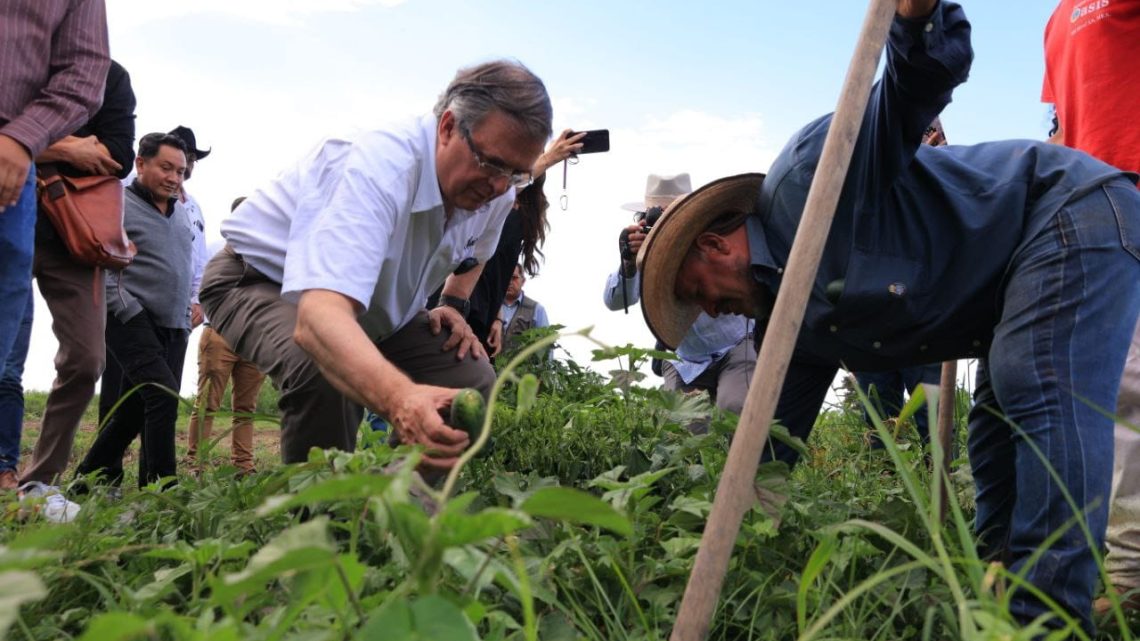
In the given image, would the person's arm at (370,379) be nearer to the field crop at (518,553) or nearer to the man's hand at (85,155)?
the field crop at (518,553)

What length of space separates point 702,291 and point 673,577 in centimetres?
81

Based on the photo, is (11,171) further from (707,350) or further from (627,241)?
(707,350)

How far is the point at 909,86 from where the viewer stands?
1938 millimetres

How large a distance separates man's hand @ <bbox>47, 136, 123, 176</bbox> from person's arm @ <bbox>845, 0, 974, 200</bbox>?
245 cm

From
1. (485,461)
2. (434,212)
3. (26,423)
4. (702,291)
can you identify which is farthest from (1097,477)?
(26,423)

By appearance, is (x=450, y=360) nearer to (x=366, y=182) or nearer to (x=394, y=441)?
(x=394, y=441)

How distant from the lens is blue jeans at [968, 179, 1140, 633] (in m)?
1.71

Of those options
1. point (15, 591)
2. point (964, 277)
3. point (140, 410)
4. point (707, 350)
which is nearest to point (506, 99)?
point (964, 277)

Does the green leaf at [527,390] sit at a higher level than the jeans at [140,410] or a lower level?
higher

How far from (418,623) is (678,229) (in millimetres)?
1607

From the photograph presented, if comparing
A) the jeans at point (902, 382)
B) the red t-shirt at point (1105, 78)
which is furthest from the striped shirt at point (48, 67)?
the jeans at point (902, 382)

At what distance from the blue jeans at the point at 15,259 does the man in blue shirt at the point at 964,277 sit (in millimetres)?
1522

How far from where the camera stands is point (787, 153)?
2.15 meters

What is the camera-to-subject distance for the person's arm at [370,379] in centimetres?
171
